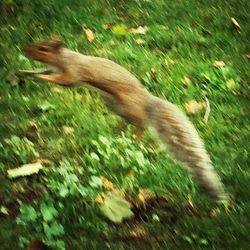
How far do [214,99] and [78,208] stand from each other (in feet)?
4.92

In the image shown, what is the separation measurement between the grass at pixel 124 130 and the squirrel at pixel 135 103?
0.21m

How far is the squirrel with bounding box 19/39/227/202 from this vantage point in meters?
3.14

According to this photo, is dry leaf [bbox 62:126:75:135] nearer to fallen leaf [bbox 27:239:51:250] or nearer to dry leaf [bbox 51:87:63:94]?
dry leaf [bbox 51:87:63:94]

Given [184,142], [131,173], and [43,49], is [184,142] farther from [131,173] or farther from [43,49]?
[43,49]

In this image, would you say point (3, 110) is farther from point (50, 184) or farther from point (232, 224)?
point (232, 224)

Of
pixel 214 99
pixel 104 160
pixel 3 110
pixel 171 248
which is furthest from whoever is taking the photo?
pixel 214 99

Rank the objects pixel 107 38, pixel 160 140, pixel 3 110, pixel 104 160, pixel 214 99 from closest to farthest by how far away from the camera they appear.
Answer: pixel 160 140
pixel 104 160
pixel 3 110
pixel 214 99
pixel 107 38

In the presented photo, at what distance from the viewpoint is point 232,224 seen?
10.6ft

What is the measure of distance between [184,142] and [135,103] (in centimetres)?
45

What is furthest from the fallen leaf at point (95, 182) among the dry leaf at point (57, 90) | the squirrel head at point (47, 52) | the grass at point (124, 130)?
the dry leaf at point (57, 90)

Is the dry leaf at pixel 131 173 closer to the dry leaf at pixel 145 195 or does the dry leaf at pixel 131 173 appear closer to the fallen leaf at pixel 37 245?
the dry leaf at pixel 145 195

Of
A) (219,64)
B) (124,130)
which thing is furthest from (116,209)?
(219,64)

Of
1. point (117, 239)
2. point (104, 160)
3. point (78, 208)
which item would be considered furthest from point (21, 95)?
point (117, 239)

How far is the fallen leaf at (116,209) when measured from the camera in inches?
126
